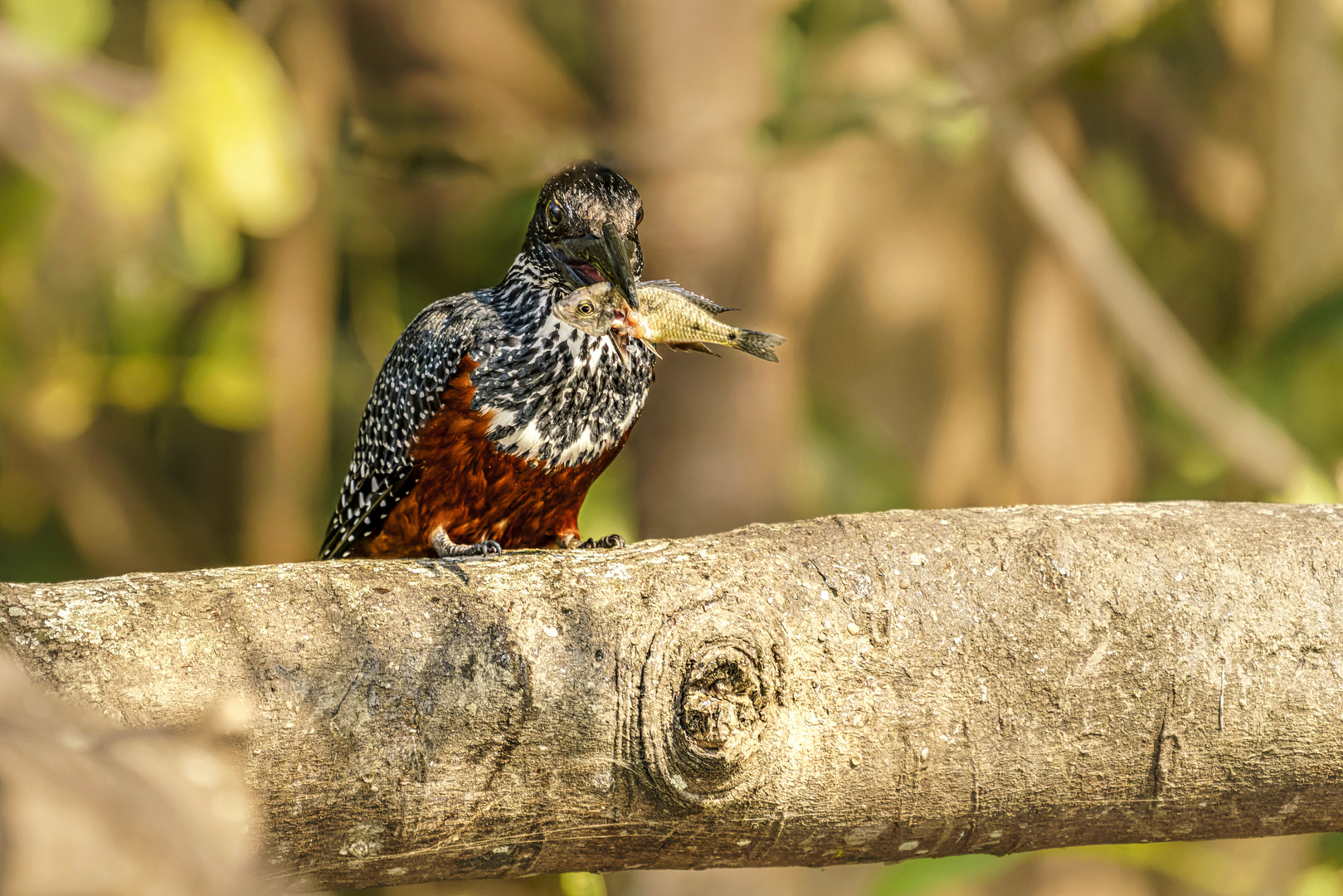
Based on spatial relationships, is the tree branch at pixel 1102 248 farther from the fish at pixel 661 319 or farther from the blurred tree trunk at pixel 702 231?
the fish at pixel 661 319

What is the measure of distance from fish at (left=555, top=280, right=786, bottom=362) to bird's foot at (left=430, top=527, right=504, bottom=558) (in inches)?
16.6

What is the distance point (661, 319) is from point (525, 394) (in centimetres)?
38

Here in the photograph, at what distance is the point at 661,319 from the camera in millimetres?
1911

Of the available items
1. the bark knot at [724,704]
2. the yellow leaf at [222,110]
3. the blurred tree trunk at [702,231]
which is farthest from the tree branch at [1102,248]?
the bark knot at [724,704]

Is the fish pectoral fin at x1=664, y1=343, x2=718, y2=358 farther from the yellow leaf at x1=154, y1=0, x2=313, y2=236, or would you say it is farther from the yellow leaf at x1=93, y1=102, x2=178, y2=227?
the yellow leaf at x1=93, y1=102, x2=178, y2=227

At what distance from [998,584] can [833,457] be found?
3.47 meters

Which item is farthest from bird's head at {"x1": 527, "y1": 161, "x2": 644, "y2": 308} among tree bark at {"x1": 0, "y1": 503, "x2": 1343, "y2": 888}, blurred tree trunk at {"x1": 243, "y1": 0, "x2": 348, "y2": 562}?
blurred tree trunk at {"x1": 243, "y1": 0, "x2": 348, "y2": 562}

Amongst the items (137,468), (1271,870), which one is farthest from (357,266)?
(1271,870)

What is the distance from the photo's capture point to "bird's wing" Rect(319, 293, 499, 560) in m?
2.27

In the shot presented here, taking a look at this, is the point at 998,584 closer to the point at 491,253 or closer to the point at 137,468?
the point at 491,253

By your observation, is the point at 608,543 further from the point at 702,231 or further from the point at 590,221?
the point at 702,231

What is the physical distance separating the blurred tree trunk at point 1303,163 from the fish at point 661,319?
12.6 ft

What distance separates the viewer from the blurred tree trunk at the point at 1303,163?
197 inches

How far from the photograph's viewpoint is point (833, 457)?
515 centimetres
